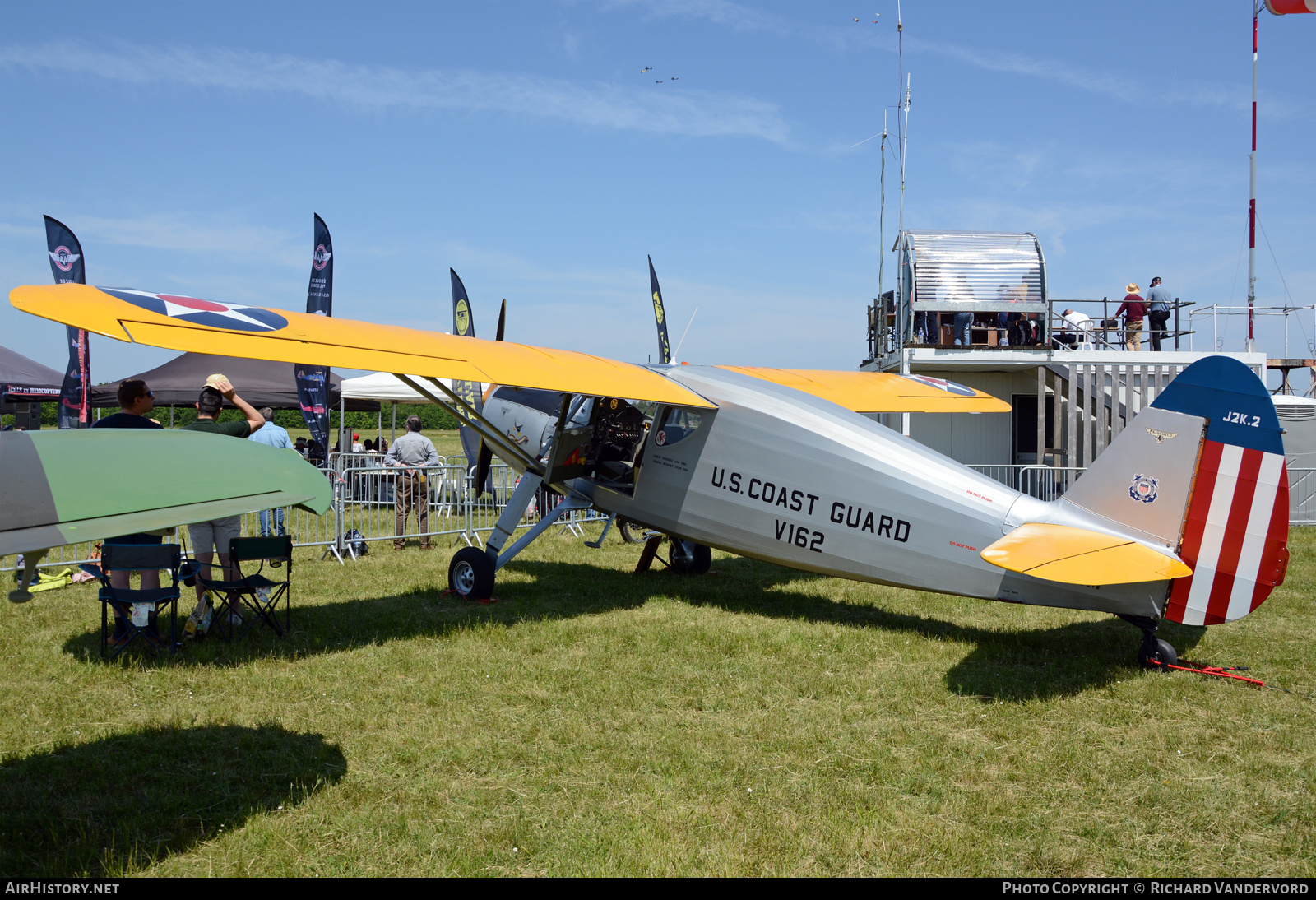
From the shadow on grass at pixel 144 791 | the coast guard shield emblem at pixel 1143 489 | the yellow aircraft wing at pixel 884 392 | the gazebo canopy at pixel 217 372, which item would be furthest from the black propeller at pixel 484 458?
the gazebo canopy at pixel 217 372

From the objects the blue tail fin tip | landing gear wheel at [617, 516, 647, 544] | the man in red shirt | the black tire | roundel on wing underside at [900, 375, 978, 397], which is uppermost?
the man in red shirt

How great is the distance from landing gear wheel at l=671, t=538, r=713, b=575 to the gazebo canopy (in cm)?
1069

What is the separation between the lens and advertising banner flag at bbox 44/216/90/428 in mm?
11445

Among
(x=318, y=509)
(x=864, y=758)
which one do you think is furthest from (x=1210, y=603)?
(x=318, y=509)

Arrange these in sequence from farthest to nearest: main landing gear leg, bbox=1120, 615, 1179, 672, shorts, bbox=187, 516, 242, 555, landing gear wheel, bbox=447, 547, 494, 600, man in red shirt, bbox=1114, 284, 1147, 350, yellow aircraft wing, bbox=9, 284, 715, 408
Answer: man in red shirt, bbox=1114, 284, 1147, 350 < landing gear wheel, bbox=447, 547, 494, 600 < shorts, bbox=187, 516, 242, 555 < main landing gear leg, bbox=1120, 615, 1179, 672 < yellow aircraft wing, bbox=9, 284, 715, 408

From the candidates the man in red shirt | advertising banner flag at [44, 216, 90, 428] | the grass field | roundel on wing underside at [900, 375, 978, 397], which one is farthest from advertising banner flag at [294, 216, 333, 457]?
the man in red shirt

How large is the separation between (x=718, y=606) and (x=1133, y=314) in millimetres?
12803

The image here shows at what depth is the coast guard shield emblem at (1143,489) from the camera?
17.5 feet

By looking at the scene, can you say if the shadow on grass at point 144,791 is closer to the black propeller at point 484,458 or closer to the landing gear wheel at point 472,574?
the landing gear wheel at point 472,574

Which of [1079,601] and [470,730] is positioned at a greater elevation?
[1079,601]

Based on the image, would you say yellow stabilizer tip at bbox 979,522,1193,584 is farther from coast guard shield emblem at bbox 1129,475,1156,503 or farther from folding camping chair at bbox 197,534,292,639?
folding camping chair at bbox 197,534,292,639

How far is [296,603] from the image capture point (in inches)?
310
